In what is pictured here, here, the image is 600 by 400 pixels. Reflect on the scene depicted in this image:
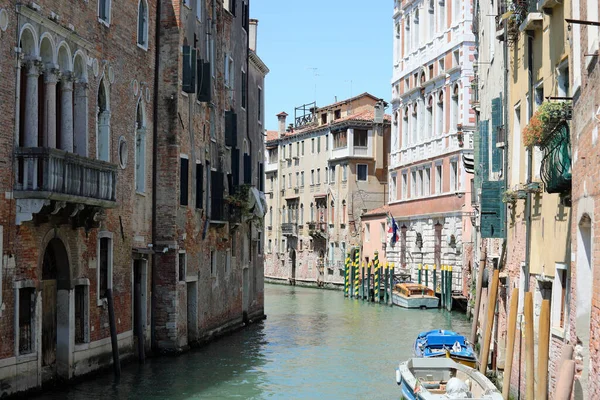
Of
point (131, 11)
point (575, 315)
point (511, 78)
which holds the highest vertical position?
point (131, 11)

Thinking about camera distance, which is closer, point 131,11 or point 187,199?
point 131,11

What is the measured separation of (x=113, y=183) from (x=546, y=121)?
312 inches

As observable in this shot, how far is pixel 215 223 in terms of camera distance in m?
24.2

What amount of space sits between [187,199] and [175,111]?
191cm

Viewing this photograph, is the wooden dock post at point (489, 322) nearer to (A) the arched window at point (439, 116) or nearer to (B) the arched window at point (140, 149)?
(B) the arched window at point (140, 149)

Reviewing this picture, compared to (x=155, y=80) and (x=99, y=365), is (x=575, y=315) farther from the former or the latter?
(x=155, y=80)

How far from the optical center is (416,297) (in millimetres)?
37906

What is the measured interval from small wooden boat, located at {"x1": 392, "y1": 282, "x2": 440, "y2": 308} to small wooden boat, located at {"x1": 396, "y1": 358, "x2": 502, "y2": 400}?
69.1ft

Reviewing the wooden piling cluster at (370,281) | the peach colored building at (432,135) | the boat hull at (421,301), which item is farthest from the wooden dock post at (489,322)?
the wooden piling cluster at (370,281)

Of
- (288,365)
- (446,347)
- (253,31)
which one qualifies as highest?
(253,31)

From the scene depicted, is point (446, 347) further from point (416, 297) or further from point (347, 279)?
point (347, 279)

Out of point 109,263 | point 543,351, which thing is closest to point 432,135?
point 109,263

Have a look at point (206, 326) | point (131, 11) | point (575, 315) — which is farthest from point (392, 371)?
point (575, 315)

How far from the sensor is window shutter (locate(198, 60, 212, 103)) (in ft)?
72.6
